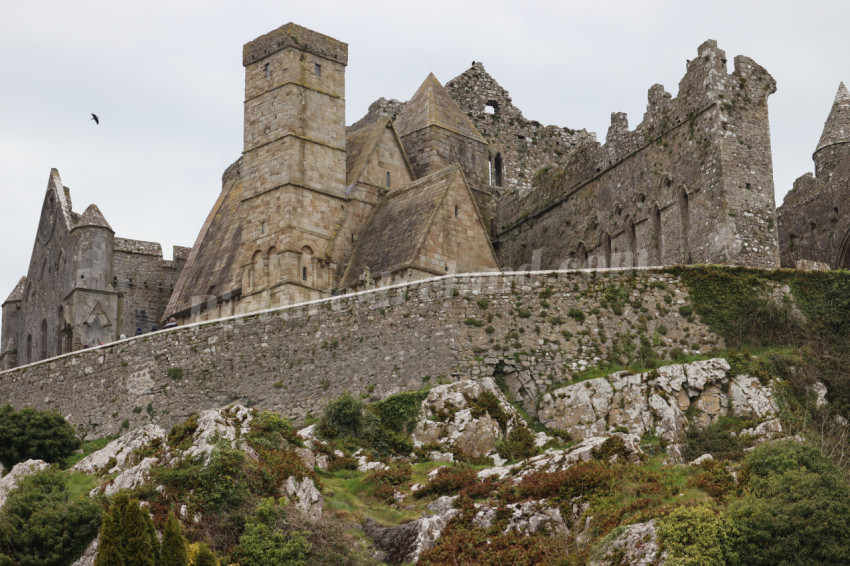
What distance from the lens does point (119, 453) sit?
1655 inches

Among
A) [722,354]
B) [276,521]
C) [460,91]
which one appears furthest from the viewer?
[460,91]

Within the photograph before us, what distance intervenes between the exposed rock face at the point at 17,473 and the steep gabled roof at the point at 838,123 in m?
33.1

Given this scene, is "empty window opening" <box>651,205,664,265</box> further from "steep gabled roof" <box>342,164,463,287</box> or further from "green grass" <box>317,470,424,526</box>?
"green grass" <box>317,470,424,526</box>

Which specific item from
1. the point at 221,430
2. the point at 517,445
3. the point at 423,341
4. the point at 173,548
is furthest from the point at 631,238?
the point at 173,548

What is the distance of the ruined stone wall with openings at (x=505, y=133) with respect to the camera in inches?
2586

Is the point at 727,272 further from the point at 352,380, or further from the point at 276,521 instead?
the point at 276,521

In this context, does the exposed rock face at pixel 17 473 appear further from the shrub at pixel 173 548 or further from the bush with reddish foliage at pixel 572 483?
the bush with reddish foliage at pixel 572 483

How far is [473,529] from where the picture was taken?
122 feet

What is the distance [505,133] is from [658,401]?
24845 millimetres

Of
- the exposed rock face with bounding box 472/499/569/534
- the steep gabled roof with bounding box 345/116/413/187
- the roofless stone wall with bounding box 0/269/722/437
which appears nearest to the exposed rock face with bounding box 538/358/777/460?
the roofless stone wall with bounding box 0/269/722/437

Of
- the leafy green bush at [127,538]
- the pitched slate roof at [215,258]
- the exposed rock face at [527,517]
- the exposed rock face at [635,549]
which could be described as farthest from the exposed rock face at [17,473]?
the exposed rock face at [635,549]

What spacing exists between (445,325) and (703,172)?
34.8 feet

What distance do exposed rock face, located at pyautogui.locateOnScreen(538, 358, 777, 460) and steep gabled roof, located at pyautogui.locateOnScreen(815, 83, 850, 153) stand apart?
18.4m

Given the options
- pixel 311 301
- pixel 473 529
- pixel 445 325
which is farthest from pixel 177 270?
pixel 473 529
